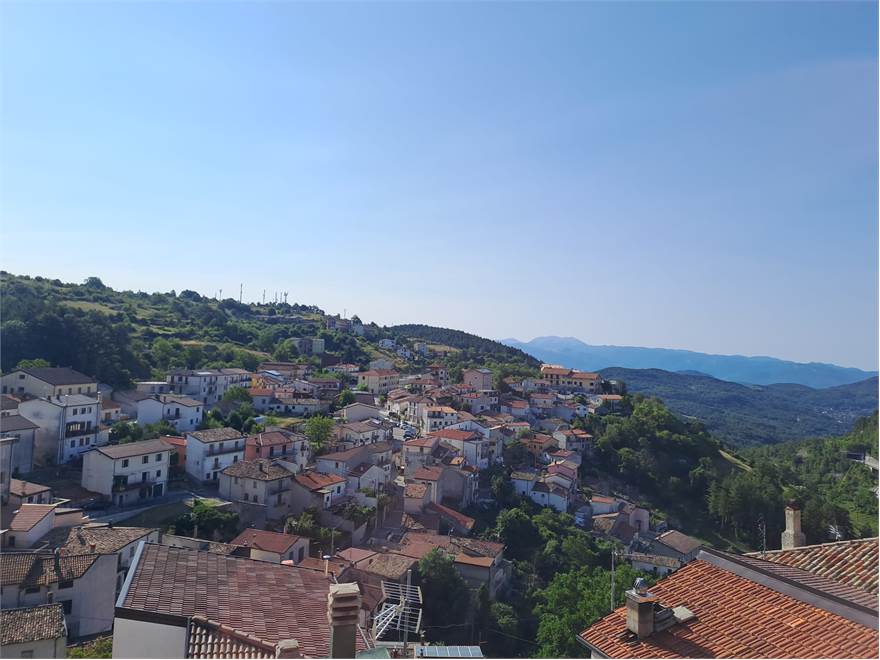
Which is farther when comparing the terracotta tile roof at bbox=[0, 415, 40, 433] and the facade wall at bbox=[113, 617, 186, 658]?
the terracotta tile roof at bbox=[0, 415, 40, 433]

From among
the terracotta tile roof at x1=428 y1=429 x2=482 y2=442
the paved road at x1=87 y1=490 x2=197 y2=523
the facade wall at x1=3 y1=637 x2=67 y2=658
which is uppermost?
the terracotta tile roof at x1=428 y1=429 x2=482 y2=442

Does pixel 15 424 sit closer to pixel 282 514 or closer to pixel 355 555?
pixel 282 514

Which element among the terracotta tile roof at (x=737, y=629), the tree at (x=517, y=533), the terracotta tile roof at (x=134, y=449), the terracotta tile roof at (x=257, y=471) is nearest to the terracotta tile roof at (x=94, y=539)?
the terracotta tile roof at (x=134, y=449)

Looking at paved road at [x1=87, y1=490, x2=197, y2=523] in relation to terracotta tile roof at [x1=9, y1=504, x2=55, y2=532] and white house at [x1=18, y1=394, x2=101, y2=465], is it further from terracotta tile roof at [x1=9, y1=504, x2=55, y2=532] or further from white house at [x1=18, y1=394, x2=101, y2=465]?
white house at [x1=18, y1=394, x2=101, y2=465]

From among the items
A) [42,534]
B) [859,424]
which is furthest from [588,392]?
[42,534]

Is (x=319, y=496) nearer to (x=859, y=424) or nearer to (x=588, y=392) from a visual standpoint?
(x=588, y=392)

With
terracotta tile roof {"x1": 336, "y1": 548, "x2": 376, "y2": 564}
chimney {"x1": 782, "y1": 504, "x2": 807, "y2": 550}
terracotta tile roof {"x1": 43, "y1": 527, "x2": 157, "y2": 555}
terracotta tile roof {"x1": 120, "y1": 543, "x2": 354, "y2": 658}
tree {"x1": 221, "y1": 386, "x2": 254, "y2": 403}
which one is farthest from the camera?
tree {"x1": 221, "y1": 386, "x2": 254, "y2": 403}

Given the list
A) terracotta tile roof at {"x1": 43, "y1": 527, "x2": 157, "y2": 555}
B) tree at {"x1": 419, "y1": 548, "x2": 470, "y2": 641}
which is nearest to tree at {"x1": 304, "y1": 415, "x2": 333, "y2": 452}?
tree at {"x1": 419, "y1": 548, "x2": 470, "y2": 641}
